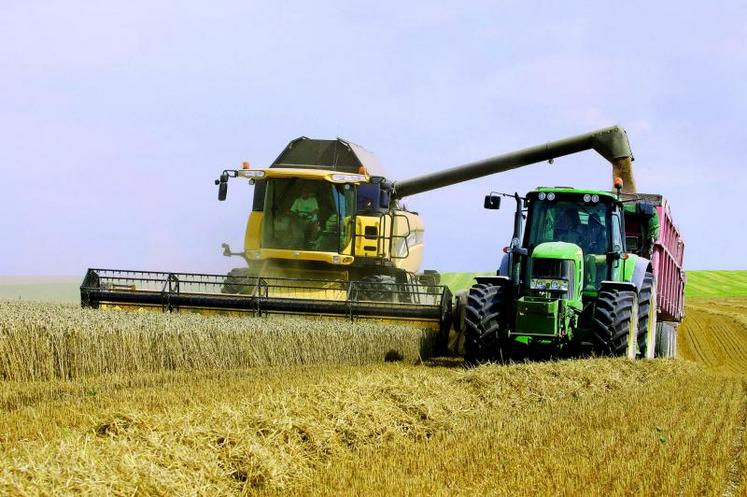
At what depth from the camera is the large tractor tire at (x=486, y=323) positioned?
37.4 ft

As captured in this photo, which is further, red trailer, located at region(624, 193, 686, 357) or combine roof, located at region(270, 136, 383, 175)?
combine roof, located at region(270, 136, 383, 175)

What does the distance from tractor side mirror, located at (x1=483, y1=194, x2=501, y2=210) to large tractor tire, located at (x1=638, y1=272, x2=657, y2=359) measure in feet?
7.57

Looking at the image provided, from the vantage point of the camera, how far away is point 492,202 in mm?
11242

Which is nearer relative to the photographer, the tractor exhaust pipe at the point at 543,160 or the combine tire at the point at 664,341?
the combine tire at the point at 664,341

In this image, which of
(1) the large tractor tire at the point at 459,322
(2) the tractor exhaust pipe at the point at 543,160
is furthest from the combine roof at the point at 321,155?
(1) the large tractor tire at the point at 459,322

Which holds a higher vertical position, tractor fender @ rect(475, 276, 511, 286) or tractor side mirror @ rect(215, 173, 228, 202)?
tractor side mirror @ rect(215, 173, 228, 202)

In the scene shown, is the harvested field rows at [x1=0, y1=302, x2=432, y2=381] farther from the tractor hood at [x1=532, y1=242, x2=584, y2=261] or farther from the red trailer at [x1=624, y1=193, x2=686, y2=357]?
the red trailer at [x1=624, y1=193, x2=686, y2=357]

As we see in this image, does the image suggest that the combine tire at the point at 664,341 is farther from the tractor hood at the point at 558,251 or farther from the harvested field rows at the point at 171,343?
the harvested field rows at the point at 171,343

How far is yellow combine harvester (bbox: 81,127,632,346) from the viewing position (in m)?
13.8

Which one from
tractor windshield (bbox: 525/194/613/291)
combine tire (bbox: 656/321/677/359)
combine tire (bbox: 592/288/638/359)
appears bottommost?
combine tire (bbox: 656/321/677/359)

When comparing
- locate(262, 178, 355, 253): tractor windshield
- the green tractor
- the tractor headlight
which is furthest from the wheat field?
locate(262, 178, 355, 253): tractor windshield

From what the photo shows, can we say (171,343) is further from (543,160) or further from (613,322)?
(543,160)

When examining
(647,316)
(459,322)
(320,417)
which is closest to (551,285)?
(647,316)

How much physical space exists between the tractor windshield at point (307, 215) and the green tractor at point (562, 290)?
11.9 feet
